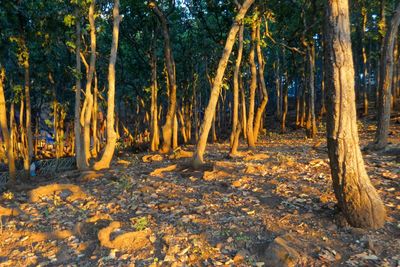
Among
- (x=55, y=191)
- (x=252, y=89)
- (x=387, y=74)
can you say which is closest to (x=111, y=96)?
(x=55, y=191)

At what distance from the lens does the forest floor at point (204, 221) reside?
209 inches

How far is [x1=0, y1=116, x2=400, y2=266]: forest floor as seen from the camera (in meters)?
5.32

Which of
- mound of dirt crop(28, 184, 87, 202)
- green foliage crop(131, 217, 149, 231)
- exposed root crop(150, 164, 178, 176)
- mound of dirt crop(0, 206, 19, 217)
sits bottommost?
mound of dirt crop(0, 206, 19, 217)

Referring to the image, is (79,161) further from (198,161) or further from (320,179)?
(320,179)

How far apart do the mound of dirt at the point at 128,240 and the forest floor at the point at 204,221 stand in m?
0.02

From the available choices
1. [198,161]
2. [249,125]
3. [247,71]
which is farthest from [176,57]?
[198,161]

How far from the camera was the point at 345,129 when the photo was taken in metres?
5.62

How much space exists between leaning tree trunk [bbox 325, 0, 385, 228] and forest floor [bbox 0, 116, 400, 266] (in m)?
0.29

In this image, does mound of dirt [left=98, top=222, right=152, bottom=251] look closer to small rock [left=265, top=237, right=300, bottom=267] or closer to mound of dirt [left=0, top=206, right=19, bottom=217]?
small rock [left=265, top=237, right=300, bottom=267]

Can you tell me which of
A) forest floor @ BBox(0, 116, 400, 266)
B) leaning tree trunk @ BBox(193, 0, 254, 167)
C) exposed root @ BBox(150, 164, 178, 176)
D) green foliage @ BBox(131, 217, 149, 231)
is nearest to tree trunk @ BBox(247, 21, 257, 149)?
forest floor @ BBox(0, 116, 400, 266)

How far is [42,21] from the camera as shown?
13281 mm

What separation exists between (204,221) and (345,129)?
2835 mm

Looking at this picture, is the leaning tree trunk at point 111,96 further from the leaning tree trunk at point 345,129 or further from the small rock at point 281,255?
the small rock at point 281,255

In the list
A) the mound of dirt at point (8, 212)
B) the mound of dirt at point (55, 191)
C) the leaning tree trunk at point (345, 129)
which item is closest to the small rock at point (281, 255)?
the leaning tree trunk at point (345, 129)
